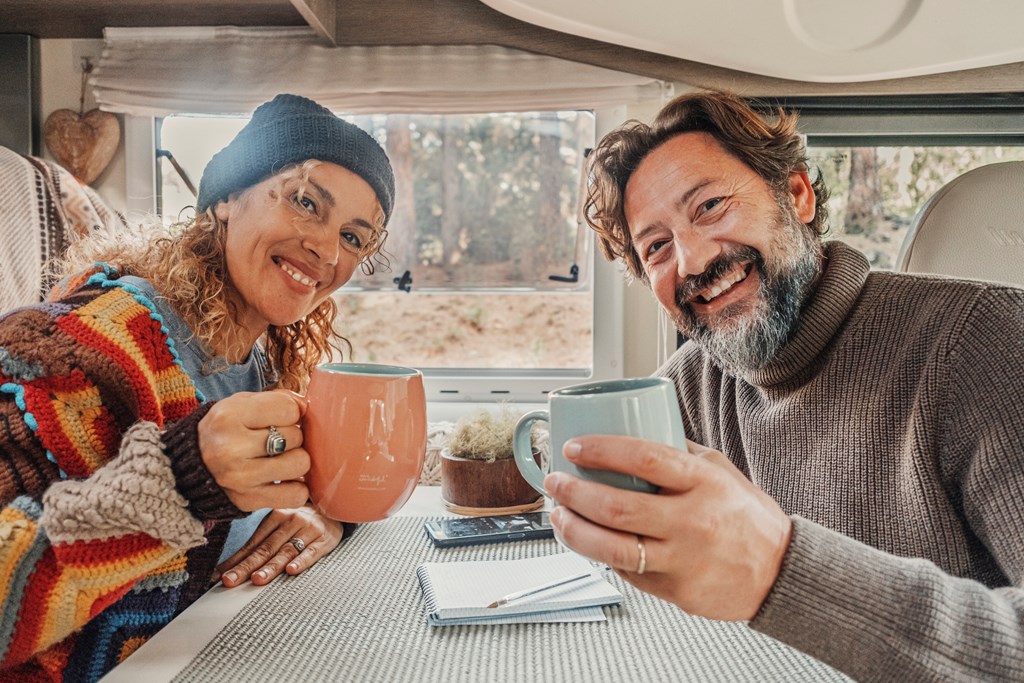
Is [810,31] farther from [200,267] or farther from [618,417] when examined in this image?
[618,417]

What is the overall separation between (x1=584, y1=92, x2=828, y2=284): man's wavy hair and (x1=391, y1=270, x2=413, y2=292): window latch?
0.95m

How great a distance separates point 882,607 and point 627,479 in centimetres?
24

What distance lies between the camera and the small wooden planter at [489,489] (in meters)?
1.29

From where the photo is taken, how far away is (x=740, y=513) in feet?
1.90

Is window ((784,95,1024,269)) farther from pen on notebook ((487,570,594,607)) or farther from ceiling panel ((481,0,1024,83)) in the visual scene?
pen on notebook ((487,570,594,607))

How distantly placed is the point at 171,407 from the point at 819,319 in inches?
34.7

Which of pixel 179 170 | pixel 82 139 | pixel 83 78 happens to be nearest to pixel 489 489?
pixel 179 170

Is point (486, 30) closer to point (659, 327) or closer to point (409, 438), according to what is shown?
point (659, 327)

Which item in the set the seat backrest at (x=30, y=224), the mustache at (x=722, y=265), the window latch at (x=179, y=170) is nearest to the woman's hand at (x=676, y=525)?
the mustache at (x=722, y=265)

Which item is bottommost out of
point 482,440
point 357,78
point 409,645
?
point 409,645

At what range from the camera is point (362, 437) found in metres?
0.72

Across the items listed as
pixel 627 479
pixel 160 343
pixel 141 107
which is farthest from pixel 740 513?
pixel 141 107

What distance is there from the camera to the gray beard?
115cm

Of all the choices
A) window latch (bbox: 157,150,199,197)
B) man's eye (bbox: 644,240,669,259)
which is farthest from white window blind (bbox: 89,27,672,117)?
man's eye (bbox: 644,240,669,259)
